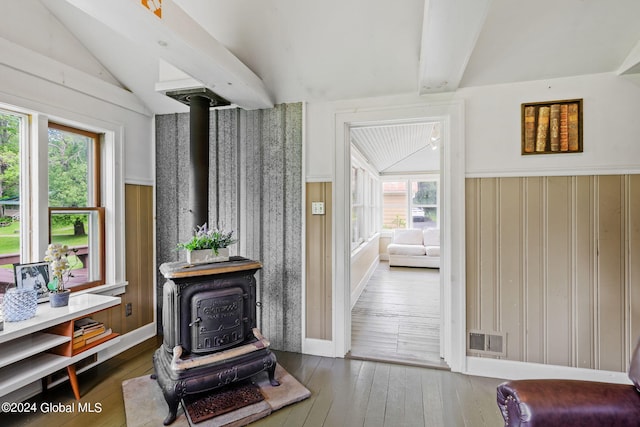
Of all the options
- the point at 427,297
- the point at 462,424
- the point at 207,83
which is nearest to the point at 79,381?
the point at 207,83

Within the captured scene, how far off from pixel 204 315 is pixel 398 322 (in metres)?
2.32

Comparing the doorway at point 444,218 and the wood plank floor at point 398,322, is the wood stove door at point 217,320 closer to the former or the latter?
the doorway at point 444,218

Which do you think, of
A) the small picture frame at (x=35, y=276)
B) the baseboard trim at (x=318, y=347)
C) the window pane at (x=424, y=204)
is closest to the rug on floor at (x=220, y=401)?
the baseboard trim at (x=318, y=347)

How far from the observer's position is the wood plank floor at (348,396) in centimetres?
184

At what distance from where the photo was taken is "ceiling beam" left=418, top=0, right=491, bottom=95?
1.40 meters

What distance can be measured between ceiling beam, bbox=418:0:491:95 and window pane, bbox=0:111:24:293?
8.85ft

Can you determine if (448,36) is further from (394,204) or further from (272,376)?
(394,204)

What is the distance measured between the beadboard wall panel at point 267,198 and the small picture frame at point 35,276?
1.25 metres

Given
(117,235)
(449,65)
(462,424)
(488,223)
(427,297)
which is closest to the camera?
(462,424)

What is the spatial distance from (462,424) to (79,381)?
2.69 m

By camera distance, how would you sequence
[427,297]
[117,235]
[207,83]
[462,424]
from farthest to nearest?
[427,297] < [117,235] < [207,83] < [462,424]

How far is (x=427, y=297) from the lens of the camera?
445 centimetres

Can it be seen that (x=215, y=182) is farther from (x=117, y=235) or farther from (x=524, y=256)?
(x=524, y=256)

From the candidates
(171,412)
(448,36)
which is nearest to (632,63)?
(448,36)
